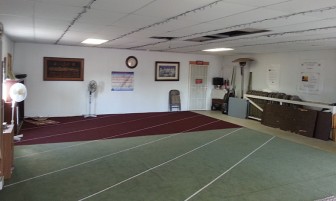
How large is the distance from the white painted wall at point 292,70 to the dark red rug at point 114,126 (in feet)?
6.99

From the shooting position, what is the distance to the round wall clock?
A: 9.62 meters

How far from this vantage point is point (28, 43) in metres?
8.20

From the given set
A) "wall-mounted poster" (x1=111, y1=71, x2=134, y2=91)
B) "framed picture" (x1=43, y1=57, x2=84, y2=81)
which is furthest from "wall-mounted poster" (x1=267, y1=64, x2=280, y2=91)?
"framed picture" (x1=43, y1=57, x2=84, y2=81)

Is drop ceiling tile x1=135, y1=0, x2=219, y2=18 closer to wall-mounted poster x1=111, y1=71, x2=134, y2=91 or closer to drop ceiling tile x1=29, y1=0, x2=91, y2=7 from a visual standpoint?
drop ceiling tile x1=29, y1=0, x2=91, y2=7

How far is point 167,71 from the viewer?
34.1ft

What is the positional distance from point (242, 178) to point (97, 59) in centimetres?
Answer: 658

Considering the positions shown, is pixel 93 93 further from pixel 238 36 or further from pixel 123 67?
pixel 238 36

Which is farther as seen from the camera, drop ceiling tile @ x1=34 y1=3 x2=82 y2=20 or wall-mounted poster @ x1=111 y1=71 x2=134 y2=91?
wall-mounted poster @ x1=111 y1=71 x2=134 y2=91

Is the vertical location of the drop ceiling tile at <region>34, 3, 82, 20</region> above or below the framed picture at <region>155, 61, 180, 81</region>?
above

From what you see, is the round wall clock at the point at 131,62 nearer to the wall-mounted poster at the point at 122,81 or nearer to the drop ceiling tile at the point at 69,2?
the wall-mounted poster at the point at 122,81

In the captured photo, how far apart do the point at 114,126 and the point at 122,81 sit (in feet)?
8.09

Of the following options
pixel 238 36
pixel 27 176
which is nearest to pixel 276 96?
pixel 238 36

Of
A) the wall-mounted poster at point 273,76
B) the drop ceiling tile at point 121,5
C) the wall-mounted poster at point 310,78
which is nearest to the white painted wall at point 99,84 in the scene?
the wall-mounted poster at point 273,76

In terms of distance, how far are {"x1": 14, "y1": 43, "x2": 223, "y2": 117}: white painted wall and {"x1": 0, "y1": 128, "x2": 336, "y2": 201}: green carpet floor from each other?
138 inches
